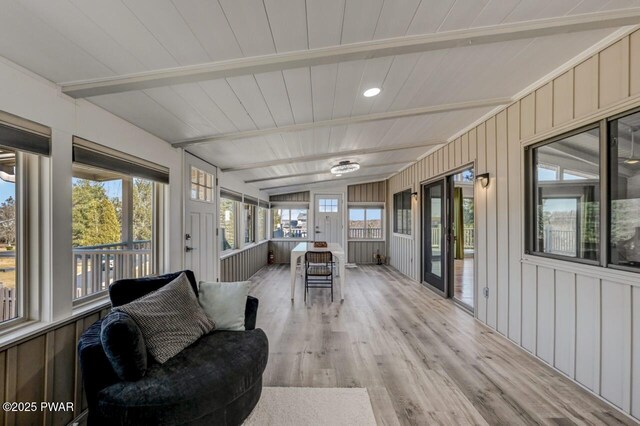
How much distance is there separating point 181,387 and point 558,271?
9.37ft

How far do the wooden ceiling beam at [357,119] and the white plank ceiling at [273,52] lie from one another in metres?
0.08

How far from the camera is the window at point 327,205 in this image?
7.97 meters

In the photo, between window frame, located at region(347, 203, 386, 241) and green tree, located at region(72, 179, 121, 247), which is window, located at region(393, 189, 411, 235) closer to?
window frame, located at region(347, 203, 386, 241)

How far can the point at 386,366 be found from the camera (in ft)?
7.71

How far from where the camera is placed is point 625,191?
5.91 feet

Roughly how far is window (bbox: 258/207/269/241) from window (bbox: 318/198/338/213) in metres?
Result: 1.60

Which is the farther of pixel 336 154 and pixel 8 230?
pixel 336 154

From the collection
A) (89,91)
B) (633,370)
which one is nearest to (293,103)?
(89,91)

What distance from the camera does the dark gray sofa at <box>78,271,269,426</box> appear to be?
1328 mm

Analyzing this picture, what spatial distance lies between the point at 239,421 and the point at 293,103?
89.3 inches

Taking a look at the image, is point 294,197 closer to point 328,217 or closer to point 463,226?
point 328,217

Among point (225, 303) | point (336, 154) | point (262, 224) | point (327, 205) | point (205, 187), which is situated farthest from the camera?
point (327, 205)

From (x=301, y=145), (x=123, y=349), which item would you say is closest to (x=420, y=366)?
(x=123, y=349)

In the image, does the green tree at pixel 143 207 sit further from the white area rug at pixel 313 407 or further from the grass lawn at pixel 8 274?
the white area rug at pixel 313 407
